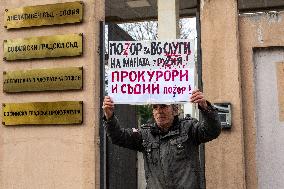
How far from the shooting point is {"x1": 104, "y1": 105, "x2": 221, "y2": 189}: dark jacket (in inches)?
149

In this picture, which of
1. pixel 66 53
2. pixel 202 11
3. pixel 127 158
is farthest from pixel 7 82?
pixel 202 11

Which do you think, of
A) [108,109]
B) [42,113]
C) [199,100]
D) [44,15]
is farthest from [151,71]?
[44,15]

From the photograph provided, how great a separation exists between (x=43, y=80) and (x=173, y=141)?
3288 millimetres

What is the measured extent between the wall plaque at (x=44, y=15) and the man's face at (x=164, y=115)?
3087 millimetres

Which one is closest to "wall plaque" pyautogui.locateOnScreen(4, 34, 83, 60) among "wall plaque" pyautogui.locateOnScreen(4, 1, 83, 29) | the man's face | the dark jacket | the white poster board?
"wall plaque" pyautogui.locateOnScreen(4, 1, 83, 29)

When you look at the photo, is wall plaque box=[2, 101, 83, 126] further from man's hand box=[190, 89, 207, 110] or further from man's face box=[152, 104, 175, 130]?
man's hand box=[190, 89, 207, 110]

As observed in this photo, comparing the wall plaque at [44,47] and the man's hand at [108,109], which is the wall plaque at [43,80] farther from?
the man's hand at [108,109]

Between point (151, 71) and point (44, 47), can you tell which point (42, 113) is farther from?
point (151, 71)

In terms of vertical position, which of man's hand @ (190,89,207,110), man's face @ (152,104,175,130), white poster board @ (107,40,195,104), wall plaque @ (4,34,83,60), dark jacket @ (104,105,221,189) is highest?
wall plaque @ (4,34,83,60)

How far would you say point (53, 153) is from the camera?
21.6ft

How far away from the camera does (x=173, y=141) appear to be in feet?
12.7

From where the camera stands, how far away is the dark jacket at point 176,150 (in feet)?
12.4

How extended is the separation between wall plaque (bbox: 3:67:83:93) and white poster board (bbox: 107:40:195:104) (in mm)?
1950

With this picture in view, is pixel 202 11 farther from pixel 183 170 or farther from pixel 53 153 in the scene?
pixel 183 170
